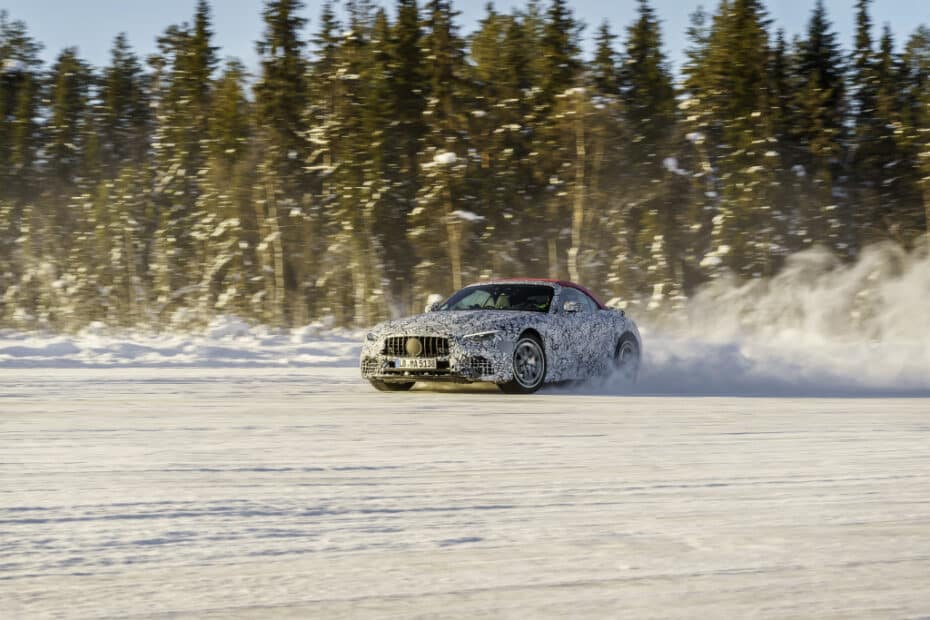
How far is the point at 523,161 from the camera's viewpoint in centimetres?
4806

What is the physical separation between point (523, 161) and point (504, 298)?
34.2 m

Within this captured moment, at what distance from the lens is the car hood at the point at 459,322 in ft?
43.1

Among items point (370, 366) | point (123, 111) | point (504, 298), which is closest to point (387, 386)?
point (370, 366)

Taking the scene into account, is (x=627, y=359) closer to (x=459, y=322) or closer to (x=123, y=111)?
Result: (x=459, y=322)

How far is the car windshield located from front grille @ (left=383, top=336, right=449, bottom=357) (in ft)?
4.33

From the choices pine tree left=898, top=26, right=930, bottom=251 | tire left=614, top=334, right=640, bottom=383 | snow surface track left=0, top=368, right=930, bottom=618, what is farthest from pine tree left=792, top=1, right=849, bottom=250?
snow surface track left=0, top=368, right=930, bottom=618

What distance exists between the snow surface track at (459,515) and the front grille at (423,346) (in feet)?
8.32

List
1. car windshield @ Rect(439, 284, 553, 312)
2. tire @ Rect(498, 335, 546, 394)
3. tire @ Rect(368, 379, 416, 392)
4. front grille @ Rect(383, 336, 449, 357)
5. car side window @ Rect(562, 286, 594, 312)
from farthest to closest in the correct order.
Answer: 1. car side window @ Rect(562, 286, 594, 312)
2. car windshield @ Rect(439, 284, 553, 312)
3. tire @ Rect(368, 379, 416, 392)
4. tire @ Rect(498, 335, 546, 394)
5. front grille @ Rect(383, 336, 449, 357)

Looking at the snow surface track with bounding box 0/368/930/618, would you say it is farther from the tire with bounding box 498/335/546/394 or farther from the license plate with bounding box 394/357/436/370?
the tire with bounding box 498/335/546/394

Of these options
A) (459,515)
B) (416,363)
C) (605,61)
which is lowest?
(459,515)

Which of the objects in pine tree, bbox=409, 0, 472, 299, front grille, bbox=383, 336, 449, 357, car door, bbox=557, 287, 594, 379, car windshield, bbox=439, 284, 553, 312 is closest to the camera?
front grille, bbox=383, 336, 449, 357

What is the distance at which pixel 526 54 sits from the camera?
170 ft

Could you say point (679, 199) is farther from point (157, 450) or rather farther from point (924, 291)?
point (157, 450)

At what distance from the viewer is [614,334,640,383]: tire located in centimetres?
1494
